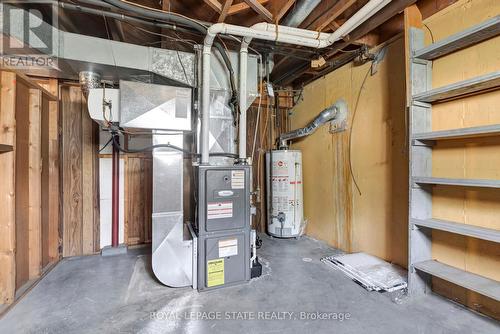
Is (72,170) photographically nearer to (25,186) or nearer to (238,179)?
(25,186)

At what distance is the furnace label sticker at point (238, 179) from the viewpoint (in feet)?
7.14

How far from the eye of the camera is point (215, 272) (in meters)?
2.11

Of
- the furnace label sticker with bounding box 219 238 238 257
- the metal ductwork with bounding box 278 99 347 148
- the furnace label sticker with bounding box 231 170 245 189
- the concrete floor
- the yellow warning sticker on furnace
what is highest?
the metal ductwork with bounding box 278 99 347 148

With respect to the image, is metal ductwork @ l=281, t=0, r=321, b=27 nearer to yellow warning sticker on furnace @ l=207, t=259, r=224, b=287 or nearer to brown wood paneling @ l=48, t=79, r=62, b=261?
yellow warning sticker on furnace @ l=207, t=259, r=224, b=287

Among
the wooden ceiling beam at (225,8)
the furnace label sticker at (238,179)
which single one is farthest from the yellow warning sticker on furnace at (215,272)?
the wooden ceiling beam at (225,8)

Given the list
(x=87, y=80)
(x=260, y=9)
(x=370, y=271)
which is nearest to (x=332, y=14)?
(x=260, y=9)

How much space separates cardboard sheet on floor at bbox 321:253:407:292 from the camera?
6.79 feet

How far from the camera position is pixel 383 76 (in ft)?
8.25

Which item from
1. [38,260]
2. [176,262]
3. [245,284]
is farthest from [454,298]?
[38,260]

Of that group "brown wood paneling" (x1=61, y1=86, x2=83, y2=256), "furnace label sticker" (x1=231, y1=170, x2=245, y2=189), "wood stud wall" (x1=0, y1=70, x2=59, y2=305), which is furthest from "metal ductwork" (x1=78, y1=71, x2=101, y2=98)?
"furnace label sticker" (x1=231, y1=170, x2=245, y2=189)

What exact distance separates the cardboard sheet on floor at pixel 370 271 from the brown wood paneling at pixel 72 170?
2.87 meters

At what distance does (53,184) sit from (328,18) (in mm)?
3264

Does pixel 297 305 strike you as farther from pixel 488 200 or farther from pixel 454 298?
pixel 488 200

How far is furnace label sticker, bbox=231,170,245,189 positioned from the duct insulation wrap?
1375mm
